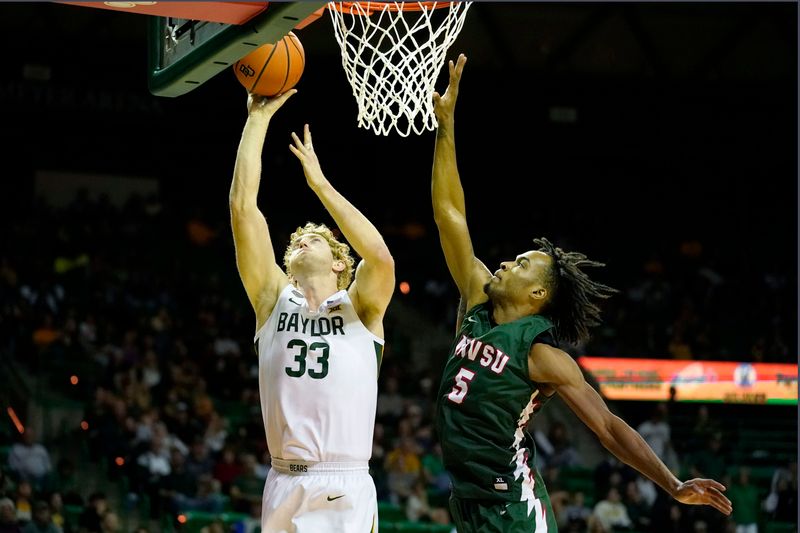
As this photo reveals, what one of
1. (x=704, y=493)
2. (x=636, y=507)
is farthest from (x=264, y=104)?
(x=636, y=507)

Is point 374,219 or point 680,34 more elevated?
point 680,34

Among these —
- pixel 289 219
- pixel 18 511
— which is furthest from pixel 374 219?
pixel 18 511

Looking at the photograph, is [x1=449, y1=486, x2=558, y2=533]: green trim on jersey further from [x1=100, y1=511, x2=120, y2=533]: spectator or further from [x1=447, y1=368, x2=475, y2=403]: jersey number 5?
[x1=100, y1=511, x2=120, y2=533]: spectator

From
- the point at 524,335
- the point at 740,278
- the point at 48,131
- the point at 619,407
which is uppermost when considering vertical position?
the point at 48,131

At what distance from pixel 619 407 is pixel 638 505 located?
10.9 feet

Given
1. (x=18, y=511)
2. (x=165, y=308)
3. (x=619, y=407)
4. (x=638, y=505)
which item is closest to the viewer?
(x=18, y=511)

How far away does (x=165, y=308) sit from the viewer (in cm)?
1330

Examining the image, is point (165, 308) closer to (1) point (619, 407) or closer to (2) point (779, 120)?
(1) point (619, 407)

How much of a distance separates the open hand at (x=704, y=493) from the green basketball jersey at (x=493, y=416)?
1.81 ft

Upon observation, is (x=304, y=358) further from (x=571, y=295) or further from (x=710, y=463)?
(x=710, y=463)

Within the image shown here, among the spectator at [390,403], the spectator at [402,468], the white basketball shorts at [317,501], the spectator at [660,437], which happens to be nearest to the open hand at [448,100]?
the white basketball shorts at [317,501]

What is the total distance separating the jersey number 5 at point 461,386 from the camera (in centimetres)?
438

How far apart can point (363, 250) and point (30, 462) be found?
652cm

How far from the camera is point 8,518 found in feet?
29.4
